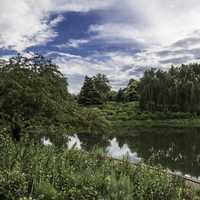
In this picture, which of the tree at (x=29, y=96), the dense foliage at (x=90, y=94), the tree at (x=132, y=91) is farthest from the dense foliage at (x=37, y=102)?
the tree at (x=132, y=91)

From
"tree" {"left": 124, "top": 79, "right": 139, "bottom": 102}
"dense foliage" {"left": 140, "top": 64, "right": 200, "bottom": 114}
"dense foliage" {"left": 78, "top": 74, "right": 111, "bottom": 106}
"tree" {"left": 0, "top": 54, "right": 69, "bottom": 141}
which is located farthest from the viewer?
"tree" {"left": 124, "top": 79, "right": 139, "bottom": 102}

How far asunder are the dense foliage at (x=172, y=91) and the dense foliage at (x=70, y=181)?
5978 centimetres

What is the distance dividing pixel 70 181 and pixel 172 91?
63.6 metres

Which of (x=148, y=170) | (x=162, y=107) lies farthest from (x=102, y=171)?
(x=162, y=107)

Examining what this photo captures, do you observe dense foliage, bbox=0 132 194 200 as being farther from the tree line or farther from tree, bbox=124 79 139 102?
tree, bbox=124 79 139 102

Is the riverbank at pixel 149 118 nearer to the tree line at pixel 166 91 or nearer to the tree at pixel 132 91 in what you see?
the tree line at pixel 166 91

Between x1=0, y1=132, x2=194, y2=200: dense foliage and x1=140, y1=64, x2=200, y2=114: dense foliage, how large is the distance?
59783 millimetres

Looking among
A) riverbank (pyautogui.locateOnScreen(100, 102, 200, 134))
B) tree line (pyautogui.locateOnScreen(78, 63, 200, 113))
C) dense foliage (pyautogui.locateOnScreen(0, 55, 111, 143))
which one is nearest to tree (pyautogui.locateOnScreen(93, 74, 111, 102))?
tree line (pyautogui.locateOnScreen(78, 63, 200, 113))

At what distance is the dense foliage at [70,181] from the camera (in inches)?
275

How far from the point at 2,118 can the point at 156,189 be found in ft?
23.1

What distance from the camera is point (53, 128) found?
1385cm

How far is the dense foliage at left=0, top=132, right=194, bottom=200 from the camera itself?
6984 mm

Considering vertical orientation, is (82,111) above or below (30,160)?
above

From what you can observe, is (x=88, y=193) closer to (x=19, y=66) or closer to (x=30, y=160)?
(x=30, y=160)
